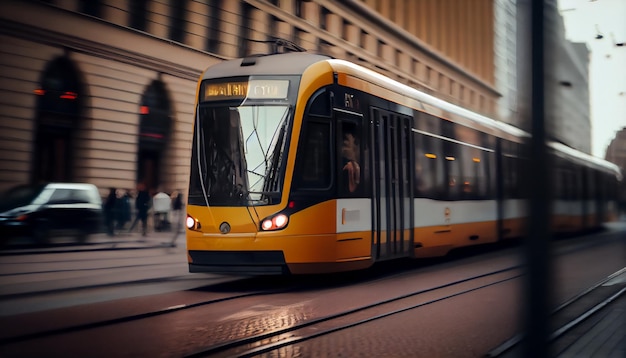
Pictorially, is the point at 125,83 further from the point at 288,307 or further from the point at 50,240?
the point at 288,307

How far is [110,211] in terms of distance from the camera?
829 inches

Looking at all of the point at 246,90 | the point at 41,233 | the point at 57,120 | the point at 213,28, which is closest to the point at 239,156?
the point at 246,90

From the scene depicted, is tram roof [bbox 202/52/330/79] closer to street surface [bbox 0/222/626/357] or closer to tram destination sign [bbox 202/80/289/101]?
tram destination sign [bbox 202/80/289/101]

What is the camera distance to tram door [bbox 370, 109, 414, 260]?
1148 centimetres

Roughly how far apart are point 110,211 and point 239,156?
11929mm

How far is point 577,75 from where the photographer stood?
314cm

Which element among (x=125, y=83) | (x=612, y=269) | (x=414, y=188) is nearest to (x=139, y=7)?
(x=125, y=83)

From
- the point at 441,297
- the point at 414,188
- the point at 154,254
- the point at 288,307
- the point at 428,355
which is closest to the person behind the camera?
the point at 428,355

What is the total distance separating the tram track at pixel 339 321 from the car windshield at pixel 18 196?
1056 cm

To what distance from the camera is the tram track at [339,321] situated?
6.13m

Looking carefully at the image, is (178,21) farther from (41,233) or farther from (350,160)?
(350,160)

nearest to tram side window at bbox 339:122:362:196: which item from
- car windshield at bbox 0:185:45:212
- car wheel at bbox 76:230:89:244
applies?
car windshield at bbox 0:185:45:212

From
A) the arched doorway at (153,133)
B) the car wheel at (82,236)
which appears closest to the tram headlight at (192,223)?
the car wheel at (82,236)

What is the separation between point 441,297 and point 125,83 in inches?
597
